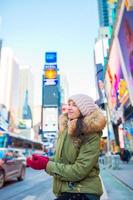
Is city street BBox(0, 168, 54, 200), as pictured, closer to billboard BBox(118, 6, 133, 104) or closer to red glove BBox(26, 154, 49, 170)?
red glove BBox(26, 154, 49, 170)

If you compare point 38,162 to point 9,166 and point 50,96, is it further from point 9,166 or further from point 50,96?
point 50,96

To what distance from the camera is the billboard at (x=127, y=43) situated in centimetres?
2848

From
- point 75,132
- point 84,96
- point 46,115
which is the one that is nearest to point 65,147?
point 75,132

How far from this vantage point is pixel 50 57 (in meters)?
108

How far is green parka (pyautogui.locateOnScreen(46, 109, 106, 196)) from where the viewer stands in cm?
204

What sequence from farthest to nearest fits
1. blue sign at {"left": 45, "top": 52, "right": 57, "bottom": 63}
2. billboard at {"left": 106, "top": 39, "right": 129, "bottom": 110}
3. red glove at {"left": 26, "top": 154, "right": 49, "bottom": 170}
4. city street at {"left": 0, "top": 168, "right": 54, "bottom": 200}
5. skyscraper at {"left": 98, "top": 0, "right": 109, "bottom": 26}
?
skyscraper at {"left": 98, "top": 0, "right": 109, "bottom": 26}, blue sign at {"left": 45, "top": 52, "right": 57, "bottom": 63}, billboard at {"left": 106, "top": 39, "right": 129, "bottom": 110}, city street at {"left": 0, "top": 168, "right": 54, "bottom": 200}, red glove at {"left": 26, "top": 154, "right": 49, "bottom": 170}

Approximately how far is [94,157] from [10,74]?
18164 centimetres

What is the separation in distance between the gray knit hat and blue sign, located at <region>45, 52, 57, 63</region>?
345 ft

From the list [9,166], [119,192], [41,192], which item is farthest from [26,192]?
[119,192]

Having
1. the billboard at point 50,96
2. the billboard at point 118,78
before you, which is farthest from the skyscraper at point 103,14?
the billboard at point 118,78

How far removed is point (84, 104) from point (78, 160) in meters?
0.50

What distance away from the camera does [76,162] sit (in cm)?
207

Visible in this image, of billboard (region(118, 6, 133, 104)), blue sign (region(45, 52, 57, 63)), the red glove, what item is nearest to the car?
the red glove

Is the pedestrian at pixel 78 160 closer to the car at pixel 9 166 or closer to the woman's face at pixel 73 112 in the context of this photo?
the woman's face at pixel 73 112
